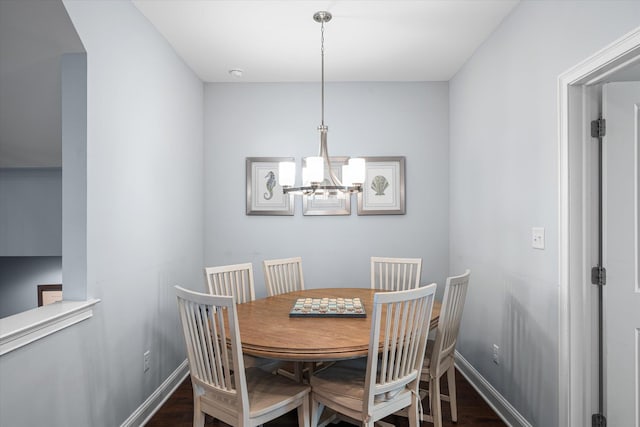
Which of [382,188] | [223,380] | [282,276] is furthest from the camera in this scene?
[382,188]

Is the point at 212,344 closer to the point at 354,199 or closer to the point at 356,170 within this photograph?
the point at 356,170

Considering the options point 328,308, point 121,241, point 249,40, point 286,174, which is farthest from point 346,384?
point 249,40

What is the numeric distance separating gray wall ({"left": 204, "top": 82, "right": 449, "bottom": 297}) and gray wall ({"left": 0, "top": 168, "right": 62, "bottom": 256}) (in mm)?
1250

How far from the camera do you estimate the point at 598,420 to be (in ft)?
5.86

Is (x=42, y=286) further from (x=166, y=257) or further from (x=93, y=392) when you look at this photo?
(x=93, y=392)

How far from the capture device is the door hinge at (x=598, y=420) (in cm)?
177

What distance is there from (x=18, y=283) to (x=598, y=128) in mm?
5027

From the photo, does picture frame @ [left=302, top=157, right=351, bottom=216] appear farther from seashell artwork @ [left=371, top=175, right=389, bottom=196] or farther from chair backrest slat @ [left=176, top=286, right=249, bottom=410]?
chair backrest slat @ [left=176, top=286, right=249, bottom=410]

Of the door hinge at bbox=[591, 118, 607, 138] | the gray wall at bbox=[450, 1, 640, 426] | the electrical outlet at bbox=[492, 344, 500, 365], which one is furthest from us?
the electrical outlet at bbox=[492, 344, 500, 365]

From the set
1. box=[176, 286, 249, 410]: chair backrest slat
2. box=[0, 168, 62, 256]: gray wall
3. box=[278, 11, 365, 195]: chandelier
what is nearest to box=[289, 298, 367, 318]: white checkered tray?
box=[176, 286, 249, 410]: chair backrest slat

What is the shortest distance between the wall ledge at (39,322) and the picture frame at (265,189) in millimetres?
1918

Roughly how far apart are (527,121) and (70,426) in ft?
9.49

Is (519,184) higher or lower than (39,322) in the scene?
higher

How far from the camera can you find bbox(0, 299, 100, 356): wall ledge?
135 cm
